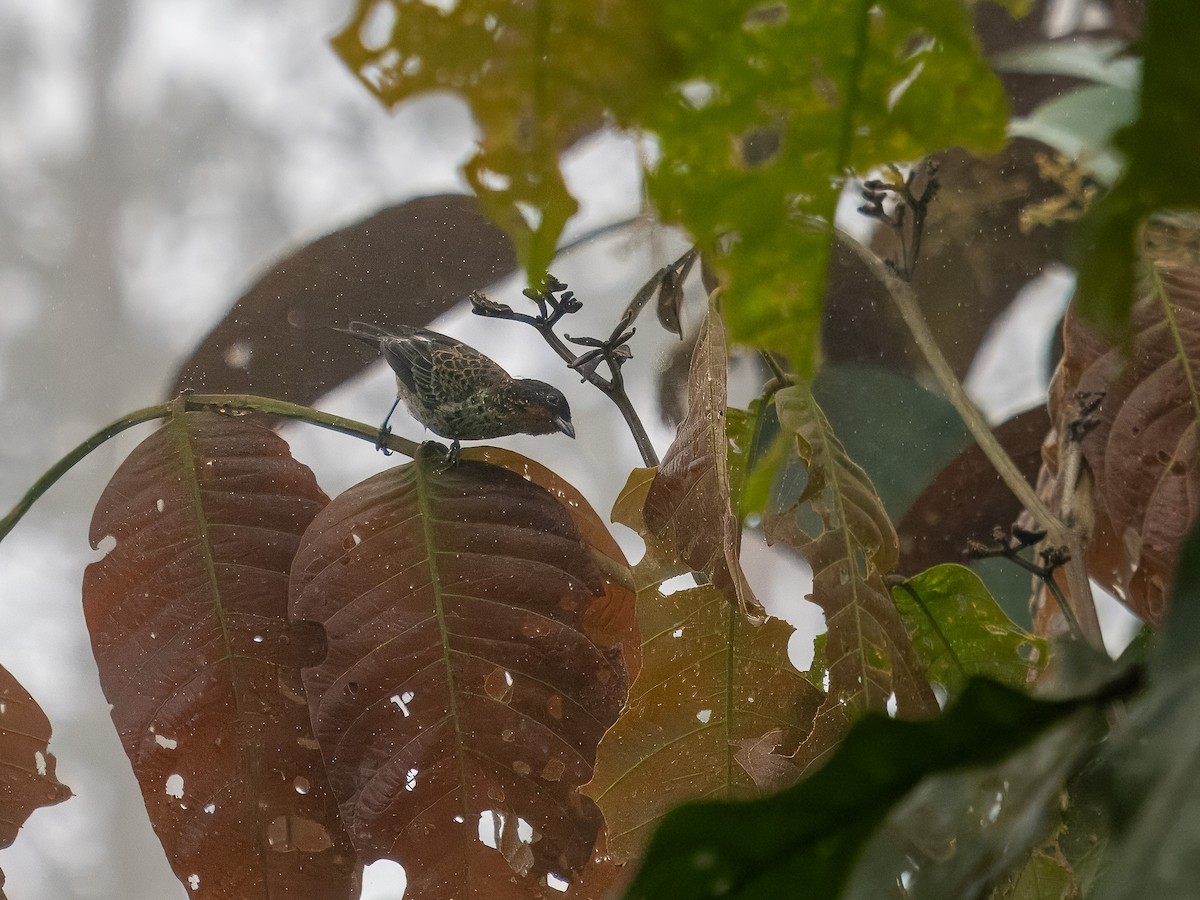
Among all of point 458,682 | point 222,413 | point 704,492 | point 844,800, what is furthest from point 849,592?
point 222,413

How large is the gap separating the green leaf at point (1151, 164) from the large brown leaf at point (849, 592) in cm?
34

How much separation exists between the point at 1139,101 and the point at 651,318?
673 mm

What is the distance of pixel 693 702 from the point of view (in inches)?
26.8

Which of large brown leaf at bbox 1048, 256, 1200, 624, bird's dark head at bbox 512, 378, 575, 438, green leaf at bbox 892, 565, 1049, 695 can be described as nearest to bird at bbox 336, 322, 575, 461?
bird's dark head at bbox 512, 378, 575, 438

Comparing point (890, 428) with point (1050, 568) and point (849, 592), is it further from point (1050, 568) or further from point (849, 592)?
point (849, 592)

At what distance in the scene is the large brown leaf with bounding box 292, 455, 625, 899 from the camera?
2.15ft

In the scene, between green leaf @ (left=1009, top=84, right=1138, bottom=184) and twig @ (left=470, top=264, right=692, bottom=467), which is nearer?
twig @ (left=470, top=264, right=692, bottom=467)

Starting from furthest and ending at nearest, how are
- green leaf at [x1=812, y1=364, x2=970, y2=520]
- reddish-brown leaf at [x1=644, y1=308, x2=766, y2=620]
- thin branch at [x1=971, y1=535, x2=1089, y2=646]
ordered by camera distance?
green leaf at [x1=812, y1=364, x2=970, y2=520], thin branch at [x1=971, y1=535, x2=1089, y2=646], reddish-brown leaf at [x1=644, y1=308, x2=766, y2=620]

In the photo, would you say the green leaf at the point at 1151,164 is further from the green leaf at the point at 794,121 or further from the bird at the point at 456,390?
the bird at the point at 456,390

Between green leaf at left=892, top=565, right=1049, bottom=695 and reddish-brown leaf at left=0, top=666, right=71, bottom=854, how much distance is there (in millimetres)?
717

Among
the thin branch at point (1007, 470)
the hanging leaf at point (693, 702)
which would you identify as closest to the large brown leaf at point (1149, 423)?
the thin branch at point (1007, 470)

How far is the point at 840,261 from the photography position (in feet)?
3.74

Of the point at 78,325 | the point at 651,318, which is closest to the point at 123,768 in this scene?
the point at 78,325

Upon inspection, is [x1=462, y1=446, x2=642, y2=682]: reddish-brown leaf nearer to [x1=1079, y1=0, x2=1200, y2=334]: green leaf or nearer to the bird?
the bird
